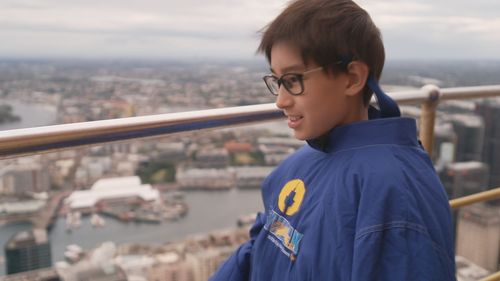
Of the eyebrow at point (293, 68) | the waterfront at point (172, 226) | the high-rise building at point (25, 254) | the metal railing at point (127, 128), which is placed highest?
the eyebrow at point (293, 68)

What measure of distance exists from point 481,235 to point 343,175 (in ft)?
7.07

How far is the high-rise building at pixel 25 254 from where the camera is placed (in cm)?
163

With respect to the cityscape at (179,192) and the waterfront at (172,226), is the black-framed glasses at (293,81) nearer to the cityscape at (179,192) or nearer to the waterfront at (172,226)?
the cityscape at (179,192)

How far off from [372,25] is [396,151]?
0.93 feet

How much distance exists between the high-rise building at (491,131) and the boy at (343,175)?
222 cm

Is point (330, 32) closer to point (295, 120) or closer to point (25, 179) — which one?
point (295, 120)

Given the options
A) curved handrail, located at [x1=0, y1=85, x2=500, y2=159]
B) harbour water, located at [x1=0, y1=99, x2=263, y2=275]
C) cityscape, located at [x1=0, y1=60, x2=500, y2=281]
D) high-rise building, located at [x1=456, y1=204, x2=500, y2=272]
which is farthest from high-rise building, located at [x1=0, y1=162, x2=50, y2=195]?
high-rise building, located at [x1=456, y1=204, x2=500, y2=272]

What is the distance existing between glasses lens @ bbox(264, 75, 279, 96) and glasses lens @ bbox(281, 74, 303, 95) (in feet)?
0.14

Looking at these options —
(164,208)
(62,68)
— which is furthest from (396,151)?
(62,68)

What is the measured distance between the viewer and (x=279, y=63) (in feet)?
3.39

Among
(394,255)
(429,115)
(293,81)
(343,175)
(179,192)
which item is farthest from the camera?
(179,192)

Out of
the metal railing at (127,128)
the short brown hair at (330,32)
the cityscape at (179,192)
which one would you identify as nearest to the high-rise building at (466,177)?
the cityscape at (179,192)

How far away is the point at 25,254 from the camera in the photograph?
5.46 feet

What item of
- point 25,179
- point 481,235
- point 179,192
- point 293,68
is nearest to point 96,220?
point 25,179
